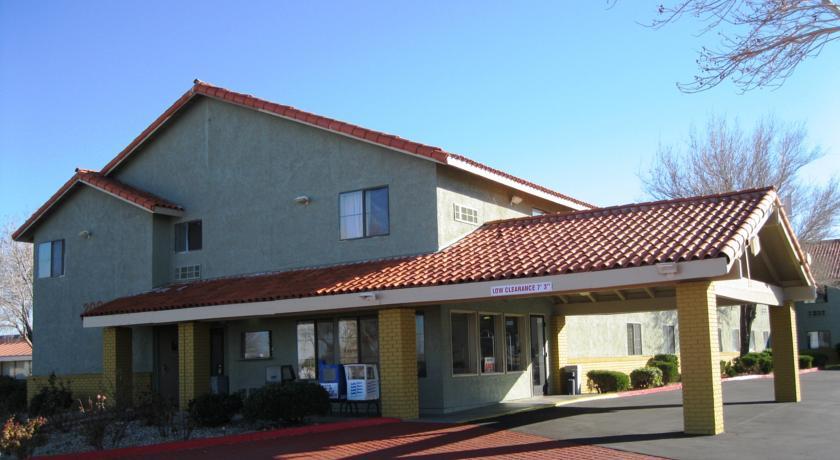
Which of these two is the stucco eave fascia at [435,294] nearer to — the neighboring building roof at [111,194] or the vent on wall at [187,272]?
the vent on wall at [187,272]

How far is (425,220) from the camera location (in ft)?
63.3

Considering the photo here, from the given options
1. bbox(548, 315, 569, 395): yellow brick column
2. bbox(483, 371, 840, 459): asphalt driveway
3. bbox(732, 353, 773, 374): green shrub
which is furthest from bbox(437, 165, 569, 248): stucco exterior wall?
bbox(732, 353, 773, 374): green shrub

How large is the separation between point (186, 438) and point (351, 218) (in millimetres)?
7214

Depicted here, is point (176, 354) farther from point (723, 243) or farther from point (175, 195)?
point (723, 243)

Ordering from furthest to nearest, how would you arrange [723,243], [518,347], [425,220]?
[518,347]
[425,220]
[723,243]

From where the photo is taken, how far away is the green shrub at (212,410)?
17.4 metres

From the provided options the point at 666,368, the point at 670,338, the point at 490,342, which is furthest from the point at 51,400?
the point at 670,338

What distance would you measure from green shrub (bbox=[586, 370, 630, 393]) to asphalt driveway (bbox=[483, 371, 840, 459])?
106 inches

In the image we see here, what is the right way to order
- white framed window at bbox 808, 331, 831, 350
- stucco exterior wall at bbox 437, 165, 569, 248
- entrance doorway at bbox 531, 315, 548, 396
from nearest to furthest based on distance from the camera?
1. stucco exterior wall at bbox 437, 165, 569, 248
2. entrance doorway at bbox 531, 315, 548, 396
3. white framed window at bbox 808, 331, 831, 350

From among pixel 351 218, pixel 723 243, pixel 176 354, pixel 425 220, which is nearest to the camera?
pixel 723 243

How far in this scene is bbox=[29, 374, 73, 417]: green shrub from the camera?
22.9 meters

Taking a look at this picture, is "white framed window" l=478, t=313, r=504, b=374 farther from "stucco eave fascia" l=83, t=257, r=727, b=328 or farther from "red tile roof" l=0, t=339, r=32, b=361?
"red tile roof" l=0, t=339, r=32, b=361

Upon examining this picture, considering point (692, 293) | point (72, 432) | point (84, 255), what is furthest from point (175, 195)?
point (692, 293)

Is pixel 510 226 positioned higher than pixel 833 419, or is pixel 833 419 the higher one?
pixel 510 226
